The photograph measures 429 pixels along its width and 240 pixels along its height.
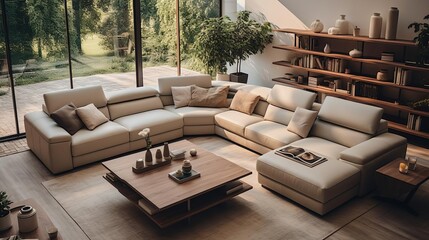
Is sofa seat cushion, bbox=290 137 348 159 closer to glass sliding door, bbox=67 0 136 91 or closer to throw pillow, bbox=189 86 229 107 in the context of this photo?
throw pillow, bbox=189 86 229 107

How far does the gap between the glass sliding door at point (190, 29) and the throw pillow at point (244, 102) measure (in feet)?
6.37

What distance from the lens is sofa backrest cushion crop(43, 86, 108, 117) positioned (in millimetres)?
6117

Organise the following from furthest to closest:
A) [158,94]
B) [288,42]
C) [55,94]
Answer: [288,42] < [158,94] < [55,94]

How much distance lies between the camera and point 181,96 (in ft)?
23.7

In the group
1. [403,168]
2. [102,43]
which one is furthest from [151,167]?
[102,43]

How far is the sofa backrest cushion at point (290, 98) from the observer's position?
610 cm

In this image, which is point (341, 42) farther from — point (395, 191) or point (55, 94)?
point (55, 94)

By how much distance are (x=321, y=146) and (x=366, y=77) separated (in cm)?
206

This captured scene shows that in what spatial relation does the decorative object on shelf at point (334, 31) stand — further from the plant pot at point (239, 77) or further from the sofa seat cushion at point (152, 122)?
the sofa seat cushion at point (152, 122)

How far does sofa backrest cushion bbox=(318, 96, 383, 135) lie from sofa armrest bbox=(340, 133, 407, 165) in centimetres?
18

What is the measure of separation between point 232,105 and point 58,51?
3034 millimetres

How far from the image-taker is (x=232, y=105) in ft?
23.1

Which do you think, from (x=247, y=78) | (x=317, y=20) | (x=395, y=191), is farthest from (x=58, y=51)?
(x=395, y=191)

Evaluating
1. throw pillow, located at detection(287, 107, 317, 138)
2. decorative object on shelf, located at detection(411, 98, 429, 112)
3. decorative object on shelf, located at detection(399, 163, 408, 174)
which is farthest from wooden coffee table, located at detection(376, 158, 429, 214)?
decorative object on shelf, located at detection(411, 98, 429, 112)
